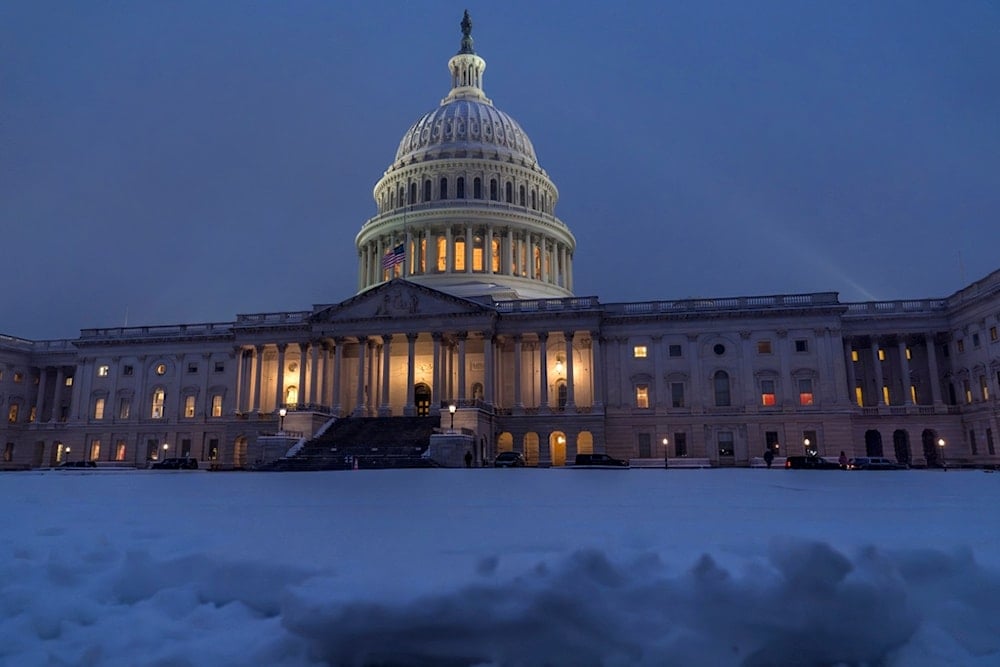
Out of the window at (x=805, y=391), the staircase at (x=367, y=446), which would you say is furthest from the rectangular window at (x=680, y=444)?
the staircase at (x=367, y=446)

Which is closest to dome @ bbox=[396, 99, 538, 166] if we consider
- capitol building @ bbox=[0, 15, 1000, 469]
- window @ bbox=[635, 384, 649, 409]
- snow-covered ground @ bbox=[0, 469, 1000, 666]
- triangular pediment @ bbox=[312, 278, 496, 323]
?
capitol building @ bbox=[0, 15, 1000, 469]

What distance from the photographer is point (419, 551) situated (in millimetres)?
6777

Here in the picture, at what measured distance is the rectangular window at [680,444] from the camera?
212 feet

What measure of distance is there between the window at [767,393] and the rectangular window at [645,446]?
34.5 feet

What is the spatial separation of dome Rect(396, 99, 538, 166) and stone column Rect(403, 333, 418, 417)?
32.4 m

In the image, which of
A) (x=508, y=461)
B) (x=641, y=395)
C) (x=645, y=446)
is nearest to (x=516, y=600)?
(x=508, y=461)

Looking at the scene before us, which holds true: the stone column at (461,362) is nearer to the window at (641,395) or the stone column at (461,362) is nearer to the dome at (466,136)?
the window at (641,395)

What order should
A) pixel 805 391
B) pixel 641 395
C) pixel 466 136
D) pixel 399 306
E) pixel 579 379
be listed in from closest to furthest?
pixel 805 391
pixel 641 395
pixel 399 306
pixel 579 379
pixel 466 136

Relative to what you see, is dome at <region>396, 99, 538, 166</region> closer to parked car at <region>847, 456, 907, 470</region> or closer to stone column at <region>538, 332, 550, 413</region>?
stone column at <region>538, 332, 550, 413</region>

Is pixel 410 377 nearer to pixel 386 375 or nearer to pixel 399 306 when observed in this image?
pixel 386 375

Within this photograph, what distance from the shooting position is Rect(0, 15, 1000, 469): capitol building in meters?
62.3

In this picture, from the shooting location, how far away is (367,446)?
5291cm

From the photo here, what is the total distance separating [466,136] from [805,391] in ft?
171

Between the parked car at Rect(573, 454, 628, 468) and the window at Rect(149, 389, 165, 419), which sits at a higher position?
the window at Rect(149, 389, 165, 419)
